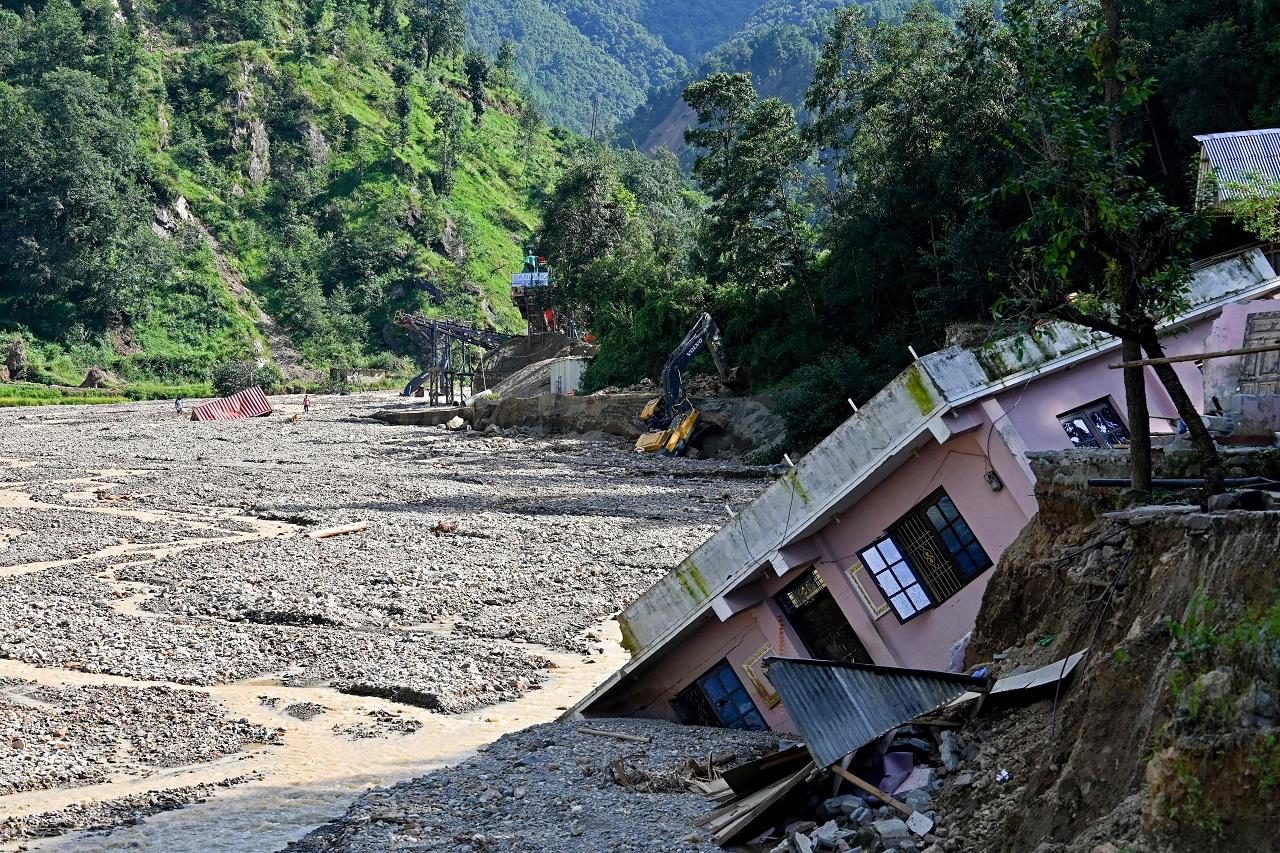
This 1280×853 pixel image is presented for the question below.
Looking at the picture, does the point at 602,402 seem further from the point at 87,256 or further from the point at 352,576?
the point at 87,256

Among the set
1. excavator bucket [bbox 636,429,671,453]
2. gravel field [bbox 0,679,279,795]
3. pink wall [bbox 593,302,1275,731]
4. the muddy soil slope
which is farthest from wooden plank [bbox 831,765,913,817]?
excavator bucket [bbox 636,429,671,453]

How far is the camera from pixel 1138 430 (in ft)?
29.5

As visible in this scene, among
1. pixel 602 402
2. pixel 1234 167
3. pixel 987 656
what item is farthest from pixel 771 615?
pixel 602 402

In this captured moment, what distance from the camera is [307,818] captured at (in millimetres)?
12398

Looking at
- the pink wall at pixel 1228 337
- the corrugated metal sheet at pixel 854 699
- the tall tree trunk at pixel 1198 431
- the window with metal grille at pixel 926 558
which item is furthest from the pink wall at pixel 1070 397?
the corrugated metal sheet at pixel 854 699

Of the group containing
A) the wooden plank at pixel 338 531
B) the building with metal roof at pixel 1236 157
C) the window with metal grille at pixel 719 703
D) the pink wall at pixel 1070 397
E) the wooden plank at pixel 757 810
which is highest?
the wooden plank at pixel 338 531

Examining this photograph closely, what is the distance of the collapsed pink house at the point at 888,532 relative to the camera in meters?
13.4

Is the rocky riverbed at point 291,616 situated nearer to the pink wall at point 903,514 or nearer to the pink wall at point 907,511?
the pink wall at point 903,514

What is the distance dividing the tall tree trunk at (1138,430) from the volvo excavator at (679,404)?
37665 millimetres

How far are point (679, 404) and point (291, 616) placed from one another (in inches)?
1148

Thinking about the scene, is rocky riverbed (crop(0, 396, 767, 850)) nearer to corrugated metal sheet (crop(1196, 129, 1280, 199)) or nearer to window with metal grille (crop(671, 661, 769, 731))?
window with metal grille (crop(671, 661, 769, 731))

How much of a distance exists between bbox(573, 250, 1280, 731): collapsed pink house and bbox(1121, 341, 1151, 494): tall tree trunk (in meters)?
3.89

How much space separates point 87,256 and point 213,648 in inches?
3675

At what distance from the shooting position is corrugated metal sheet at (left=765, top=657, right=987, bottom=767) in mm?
9383
